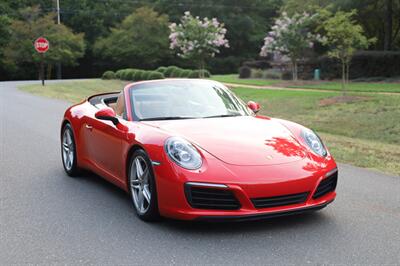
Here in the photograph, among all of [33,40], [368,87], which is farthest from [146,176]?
[33,40]

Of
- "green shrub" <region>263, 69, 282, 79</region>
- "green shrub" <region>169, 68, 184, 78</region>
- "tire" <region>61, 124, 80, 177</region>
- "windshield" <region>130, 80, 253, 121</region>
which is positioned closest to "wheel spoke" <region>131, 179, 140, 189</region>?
"windshield" <region>130, 80, 253, 121</region>

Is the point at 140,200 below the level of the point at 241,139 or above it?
below

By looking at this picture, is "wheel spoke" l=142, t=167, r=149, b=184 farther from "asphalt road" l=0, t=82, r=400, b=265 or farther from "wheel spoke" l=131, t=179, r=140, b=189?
"asphalt road" l=0, t=82, r=400, b=265

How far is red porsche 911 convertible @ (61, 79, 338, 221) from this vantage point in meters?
4.62

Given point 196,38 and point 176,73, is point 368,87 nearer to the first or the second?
point 196,38

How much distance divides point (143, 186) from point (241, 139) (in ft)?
3.31

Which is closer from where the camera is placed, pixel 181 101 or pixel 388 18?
pixel 181 101

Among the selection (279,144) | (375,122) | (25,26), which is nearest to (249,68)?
(375,122)

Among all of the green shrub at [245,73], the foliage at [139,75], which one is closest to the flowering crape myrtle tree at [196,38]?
the green shrub at [245,73]

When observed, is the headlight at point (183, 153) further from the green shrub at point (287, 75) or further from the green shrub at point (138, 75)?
the green shrub at point (138, 75)

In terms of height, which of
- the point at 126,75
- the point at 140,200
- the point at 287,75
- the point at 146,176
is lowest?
the point at 126,75

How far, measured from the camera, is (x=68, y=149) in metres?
7.54

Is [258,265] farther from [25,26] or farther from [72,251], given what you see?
[25,26]

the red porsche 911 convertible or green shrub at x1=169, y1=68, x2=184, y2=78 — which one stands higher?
the red porsche 911 convertible
